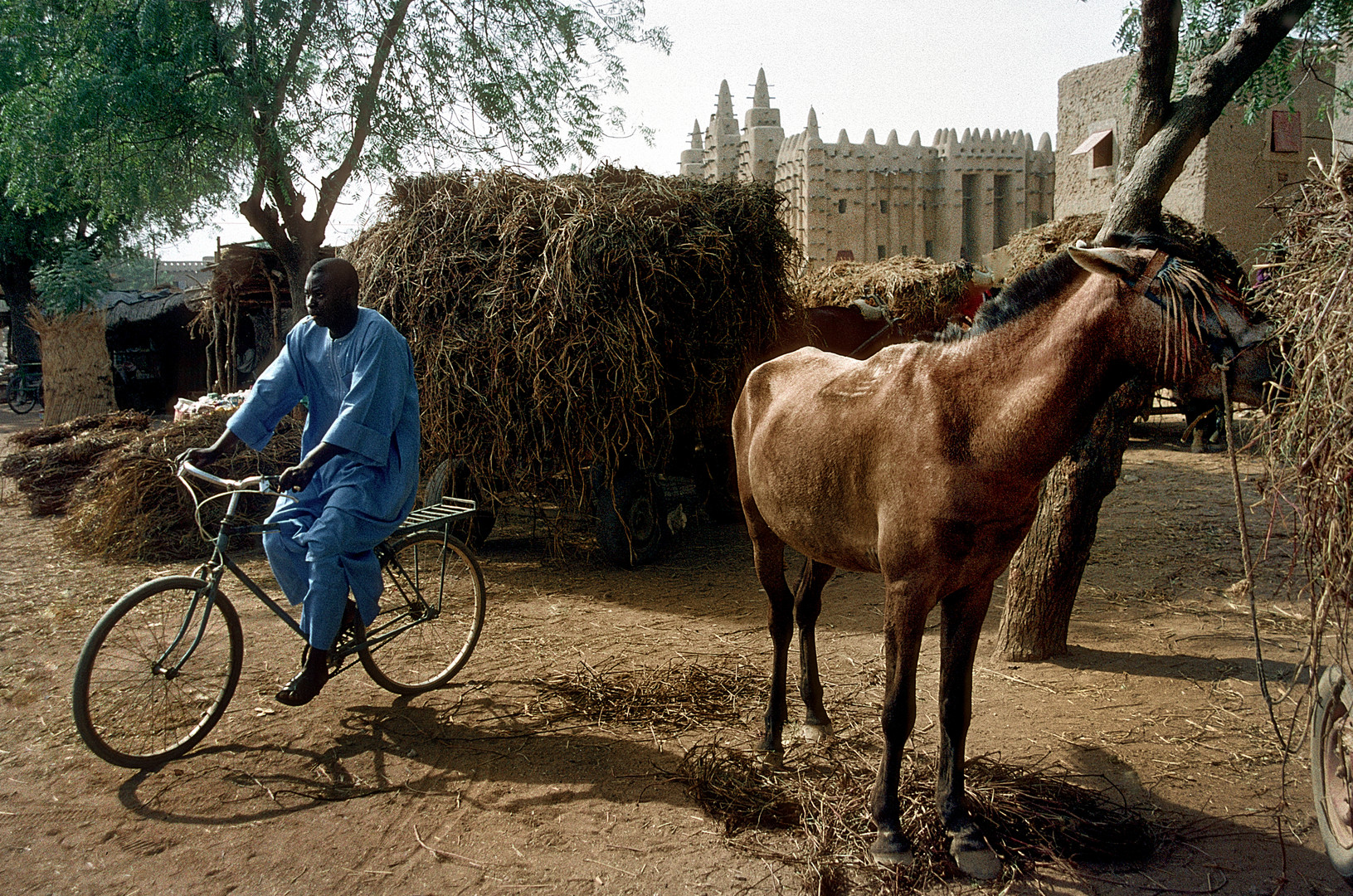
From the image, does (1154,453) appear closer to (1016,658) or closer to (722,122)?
(1016,658)

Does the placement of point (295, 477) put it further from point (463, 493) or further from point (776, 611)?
point (463, 493)

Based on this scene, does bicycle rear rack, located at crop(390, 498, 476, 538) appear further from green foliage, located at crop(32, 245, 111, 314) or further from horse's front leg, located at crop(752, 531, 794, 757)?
green foliage, located at crop(32, 245, 111, 314)

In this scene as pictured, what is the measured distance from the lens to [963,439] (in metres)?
2.65

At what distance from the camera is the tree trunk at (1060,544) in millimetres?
4285

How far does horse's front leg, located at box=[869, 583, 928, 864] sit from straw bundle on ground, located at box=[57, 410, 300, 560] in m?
6.33

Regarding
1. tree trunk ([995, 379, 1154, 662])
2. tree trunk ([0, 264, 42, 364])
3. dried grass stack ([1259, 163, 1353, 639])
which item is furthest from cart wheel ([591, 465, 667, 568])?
tree trunk ([0, 264, 42, 364])

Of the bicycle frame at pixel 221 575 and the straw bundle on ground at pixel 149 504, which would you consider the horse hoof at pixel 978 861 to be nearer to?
the bicycle frame at pixel 221 575

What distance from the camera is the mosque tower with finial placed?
30.6 meters

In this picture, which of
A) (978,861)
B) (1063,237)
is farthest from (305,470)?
(1063,237)

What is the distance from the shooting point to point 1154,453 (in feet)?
37.8

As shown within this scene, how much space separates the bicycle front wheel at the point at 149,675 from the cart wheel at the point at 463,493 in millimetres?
3107

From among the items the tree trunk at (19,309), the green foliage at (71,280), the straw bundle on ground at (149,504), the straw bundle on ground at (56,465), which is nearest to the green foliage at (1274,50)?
the straw bundle on ground at (149,504)

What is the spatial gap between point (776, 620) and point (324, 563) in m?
2.00

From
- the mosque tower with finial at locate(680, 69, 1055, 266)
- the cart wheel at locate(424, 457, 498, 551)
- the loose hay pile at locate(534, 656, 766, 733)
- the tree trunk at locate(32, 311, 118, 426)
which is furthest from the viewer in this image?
the mosque tower with finial at locate(680, 69, 1055, 266)
